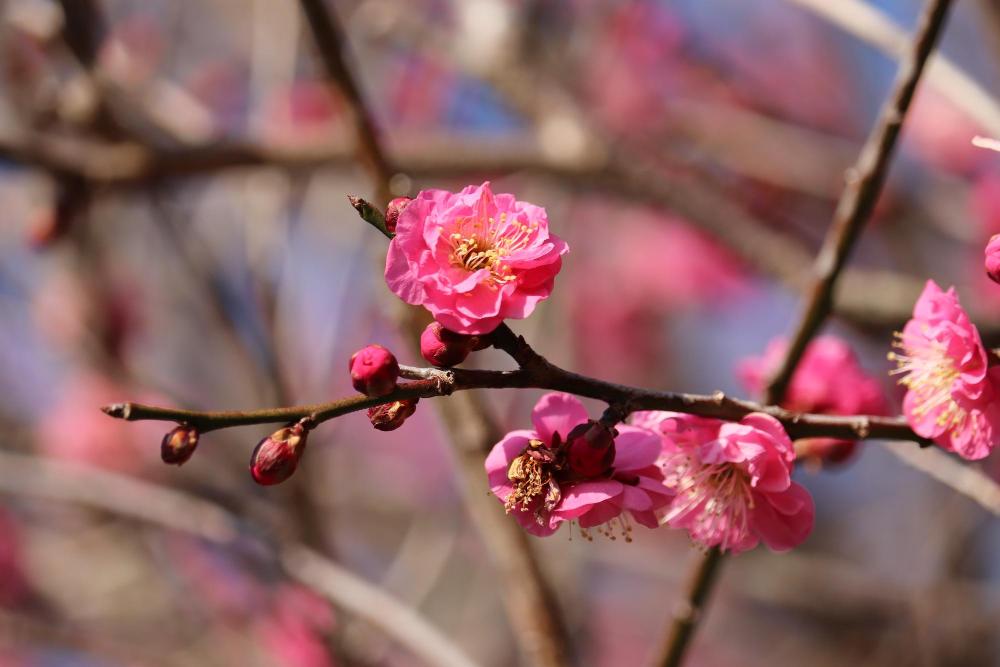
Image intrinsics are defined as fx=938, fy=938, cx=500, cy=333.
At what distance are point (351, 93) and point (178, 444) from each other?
103 cm

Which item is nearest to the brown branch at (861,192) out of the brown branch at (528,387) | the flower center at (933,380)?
the flower center at (933,380)

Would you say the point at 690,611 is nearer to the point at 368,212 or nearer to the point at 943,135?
the point at 368,212

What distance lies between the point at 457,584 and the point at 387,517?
58cm

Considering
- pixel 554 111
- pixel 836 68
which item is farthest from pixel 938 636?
pixel 836 68

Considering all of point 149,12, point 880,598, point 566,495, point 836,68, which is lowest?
point 566,495

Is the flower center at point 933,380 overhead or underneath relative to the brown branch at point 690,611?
overhead

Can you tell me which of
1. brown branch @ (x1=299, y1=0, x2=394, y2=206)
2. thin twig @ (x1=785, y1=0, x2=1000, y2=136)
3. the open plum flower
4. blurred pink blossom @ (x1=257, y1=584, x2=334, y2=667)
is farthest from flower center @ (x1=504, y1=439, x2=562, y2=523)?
blurred pink blossom @ (x1=257, y1=584, x2=334, y2=667)

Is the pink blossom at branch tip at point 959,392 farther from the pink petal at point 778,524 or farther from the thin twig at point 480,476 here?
the thin twig at point 480,476

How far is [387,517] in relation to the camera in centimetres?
395

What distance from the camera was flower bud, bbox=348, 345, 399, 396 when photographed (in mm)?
777

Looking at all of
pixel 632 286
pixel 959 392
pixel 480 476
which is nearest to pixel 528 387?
pixel 959 392

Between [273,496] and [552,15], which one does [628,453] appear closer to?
[273,496]

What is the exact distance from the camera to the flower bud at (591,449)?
812 millimetres

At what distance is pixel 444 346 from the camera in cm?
82
